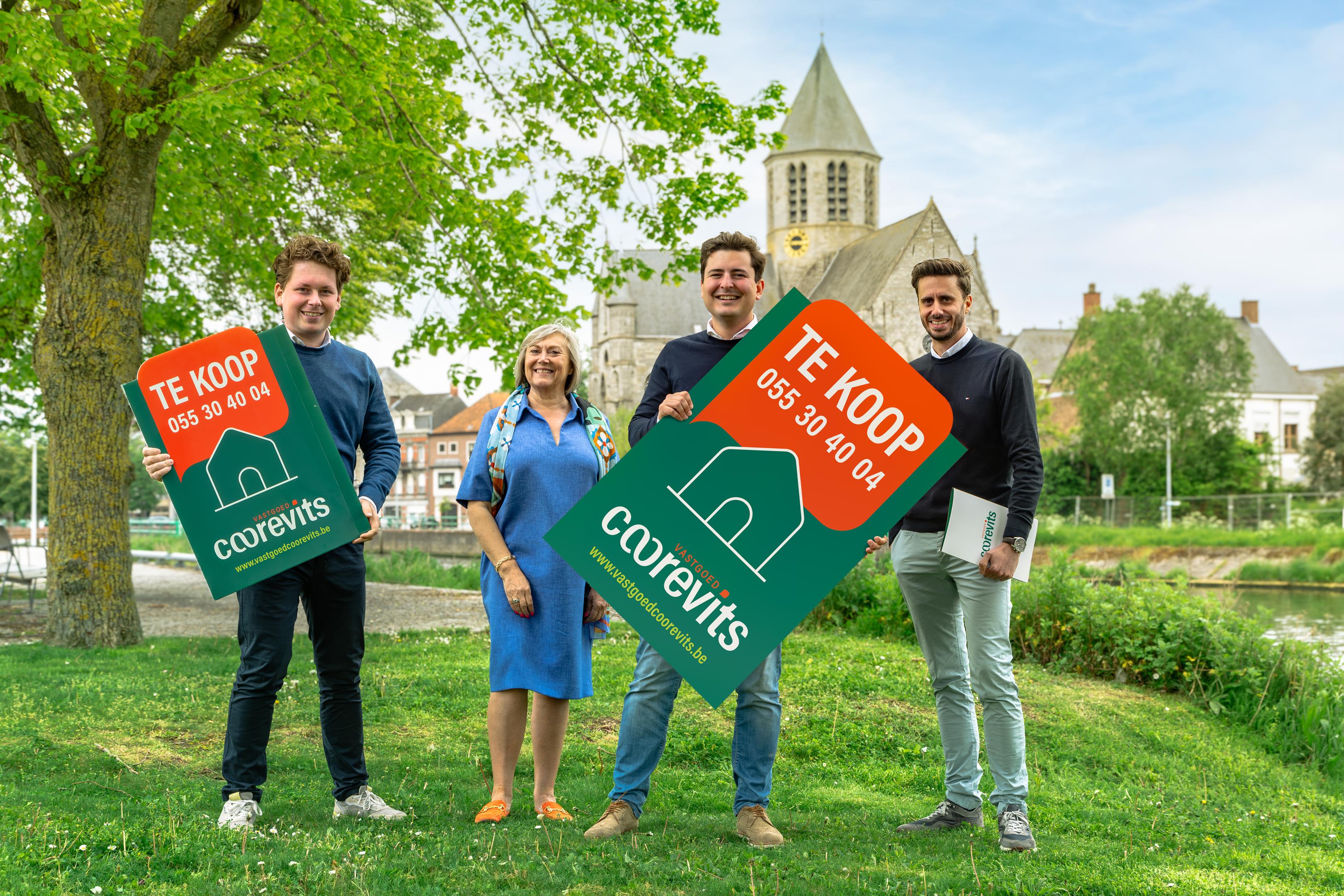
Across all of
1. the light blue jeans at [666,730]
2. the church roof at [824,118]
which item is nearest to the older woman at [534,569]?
the light blue jeans at [666,730]

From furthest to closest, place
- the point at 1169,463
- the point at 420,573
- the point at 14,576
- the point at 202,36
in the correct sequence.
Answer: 1. the point at 1169,463
2. the point at 420,573
3. the point at 14,576
4. the point at 202,36

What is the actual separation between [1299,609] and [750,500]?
2056 cm

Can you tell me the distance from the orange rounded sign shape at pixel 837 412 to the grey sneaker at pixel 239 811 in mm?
2235

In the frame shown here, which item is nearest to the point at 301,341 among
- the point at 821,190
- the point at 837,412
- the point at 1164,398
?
the point at 837,412

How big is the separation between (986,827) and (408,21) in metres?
15.3

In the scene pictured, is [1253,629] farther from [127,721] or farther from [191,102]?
[191,102]

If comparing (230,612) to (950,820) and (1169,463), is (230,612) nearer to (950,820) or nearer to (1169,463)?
(950,820)

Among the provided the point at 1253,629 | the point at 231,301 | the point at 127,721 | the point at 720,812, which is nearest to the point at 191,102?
the point at 127,721

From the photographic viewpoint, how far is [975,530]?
403 cm

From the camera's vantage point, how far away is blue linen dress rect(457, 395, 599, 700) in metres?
4.00

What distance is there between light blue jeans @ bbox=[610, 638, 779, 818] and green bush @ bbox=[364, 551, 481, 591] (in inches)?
497

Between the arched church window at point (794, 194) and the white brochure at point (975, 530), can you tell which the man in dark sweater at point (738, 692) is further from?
the arched church window at point (794, 194)

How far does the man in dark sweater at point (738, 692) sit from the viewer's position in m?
3.94

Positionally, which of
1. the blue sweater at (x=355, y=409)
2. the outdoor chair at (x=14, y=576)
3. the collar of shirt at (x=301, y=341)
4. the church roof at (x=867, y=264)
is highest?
the church roof at (x=867, y=264)
